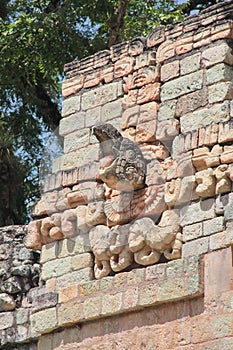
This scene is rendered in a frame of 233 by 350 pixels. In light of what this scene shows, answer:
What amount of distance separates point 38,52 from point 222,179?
21.4 ft

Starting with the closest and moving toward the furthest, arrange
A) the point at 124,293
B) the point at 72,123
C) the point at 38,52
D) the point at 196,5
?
Result: the point at 124,293
the point at 72,123
the point at 38,52
the point at 196,5

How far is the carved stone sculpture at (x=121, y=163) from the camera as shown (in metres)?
9.32

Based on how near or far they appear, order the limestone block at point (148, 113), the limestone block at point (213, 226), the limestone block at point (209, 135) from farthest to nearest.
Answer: the limestone block at point (148, 113), the limestone block at point (209, 135), the limestone block at point (213, 226)

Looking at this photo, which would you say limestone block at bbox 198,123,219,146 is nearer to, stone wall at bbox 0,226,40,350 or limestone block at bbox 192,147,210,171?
limestone block at bbox 192,147,210,171

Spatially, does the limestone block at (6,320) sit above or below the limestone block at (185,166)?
below

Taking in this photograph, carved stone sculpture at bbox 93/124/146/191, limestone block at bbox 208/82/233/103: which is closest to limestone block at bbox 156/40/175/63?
limestone block at bbox 208/82/233/103

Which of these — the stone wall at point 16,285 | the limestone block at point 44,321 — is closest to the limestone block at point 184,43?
the limestone block at point 44,321

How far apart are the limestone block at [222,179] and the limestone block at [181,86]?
768 mm

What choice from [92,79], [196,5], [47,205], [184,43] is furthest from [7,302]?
[196,5]

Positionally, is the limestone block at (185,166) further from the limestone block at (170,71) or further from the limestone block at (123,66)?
the limestone block at (123,66)

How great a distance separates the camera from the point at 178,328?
28.8 feet

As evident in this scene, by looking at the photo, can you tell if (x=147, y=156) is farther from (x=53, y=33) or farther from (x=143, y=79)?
(x=53, y=33)

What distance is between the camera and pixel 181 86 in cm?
934

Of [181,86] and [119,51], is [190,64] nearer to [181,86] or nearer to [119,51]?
[181,86]
